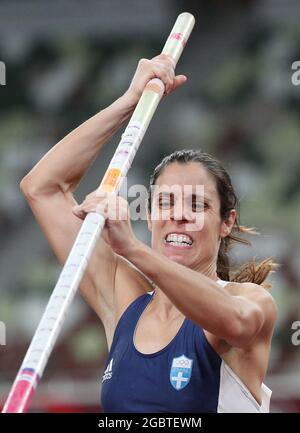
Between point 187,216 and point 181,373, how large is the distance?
20.3 inches

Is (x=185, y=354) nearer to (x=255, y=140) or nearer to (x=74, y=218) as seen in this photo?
(x=74, y=218)

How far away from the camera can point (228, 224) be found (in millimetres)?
3211

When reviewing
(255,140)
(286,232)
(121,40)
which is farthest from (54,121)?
(286,232)

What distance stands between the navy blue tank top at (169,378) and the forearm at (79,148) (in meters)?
0.69

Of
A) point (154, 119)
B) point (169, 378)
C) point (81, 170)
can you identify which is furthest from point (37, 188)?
point (154, 119)

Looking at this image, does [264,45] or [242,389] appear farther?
[264,45]

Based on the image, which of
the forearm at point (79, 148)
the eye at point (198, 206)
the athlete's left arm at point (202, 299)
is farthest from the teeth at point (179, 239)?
the forearm at point (79, 148)

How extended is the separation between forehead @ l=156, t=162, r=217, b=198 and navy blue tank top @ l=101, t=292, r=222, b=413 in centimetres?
47

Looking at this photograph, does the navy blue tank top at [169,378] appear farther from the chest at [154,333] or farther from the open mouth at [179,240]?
the open mouth at [179,240]

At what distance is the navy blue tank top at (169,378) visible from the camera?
280 cm

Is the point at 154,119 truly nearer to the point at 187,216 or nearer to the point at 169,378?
the point at 187,216

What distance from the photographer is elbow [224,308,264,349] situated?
266 centimetres

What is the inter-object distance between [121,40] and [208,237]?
5.08 metres

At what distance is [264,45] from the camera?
7762 mm
